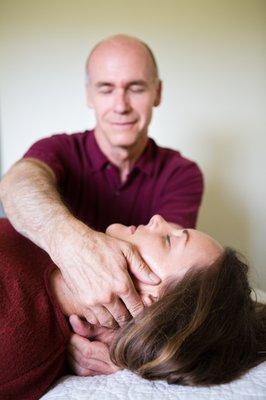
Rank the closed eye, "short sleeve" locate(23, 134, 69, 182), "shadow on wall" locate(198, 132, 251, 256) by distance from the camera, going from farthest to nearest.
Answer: "shadow on wall" locate(198, 132, 251, 256), "short sleeve" locate(23, 134, 69, 182), the closed eye

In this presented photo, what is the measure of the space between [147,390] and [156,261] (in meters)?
0.26

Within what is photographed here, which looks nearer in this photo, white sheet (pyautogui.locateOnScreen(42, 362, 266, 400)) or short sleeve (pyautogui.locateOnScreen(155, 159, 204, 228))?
white sheet (pyautogui.locateOnScreen(42, 362, 266, 400))

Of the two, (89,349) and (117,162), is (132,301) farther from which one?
(117,162)

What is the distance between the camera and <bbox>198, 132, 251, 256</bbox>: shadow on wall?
203cm

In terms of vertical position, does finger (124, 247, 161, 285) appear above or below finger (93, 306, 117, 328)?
above

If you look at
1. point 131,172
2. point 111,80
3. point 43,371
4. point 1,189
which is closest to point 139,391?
point 43,371

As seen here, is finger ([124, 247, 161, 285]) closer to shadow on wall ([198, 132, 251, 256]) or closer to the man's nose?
the man's nose

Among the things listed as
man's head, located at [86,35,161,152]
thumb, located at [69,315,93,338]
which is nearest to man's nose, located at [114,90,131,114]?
Result: man's head, located at [86,35,161,152]

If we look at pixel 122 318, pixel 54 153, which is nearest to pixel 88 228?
pixel 122 318

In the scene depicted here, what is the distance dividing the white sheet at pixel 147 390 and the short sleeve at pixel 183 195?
0.66m

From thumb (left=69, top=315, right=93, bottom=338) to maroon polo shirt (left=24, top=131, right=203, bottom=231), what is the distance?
0.61 metres

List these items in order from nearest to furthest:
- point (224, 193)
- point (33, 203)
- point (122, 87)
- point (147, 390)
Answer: point (147, 390), point (33, 203), point (122, 87), point (224, 193)

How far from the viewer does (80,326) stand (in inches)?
31.6

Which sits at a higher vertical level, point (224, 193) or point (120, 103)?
point (120, 103)
